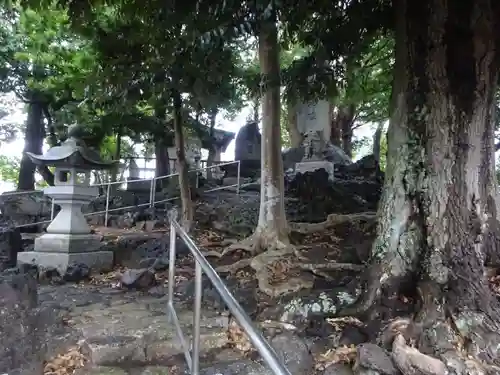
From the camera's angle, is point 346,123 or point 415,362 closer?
point 415,362

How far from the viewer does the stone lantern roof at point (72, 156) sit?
5.40 metres

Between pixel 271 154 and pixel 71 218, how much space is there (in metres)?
2.68

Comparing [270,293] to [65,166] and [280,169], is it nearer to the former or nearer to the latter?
[280,169]

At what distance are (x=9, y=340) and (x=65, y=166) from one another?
9.90 ft

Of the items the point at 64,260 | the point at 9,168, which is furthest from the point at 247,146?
the point at 9,168

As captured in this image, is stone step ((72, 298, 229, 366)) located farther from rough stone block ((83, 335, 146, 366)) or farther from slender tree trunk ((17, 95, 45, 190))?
slender tree trunk ((17, 95, 45, 190))

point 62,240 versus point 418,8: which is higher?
point 418,8

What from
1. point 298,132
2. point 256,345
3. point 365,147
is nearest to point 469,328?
point 256,345

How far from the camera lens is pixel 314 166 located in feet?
33.7

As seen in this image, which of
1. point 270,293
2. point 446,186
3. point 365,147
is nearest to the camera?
point 446,186

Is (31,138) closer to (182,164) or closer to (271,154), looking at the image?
(182,164)

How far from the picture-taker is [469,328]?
2688 millimetres

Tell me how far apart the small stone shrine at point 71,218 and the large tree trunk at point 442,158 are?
3617mm

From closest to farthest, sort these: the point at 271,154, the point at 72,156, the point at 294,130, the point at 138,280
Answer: the point at 138,280, the point at 271,154, the point at 72,156, the point at 294,130
